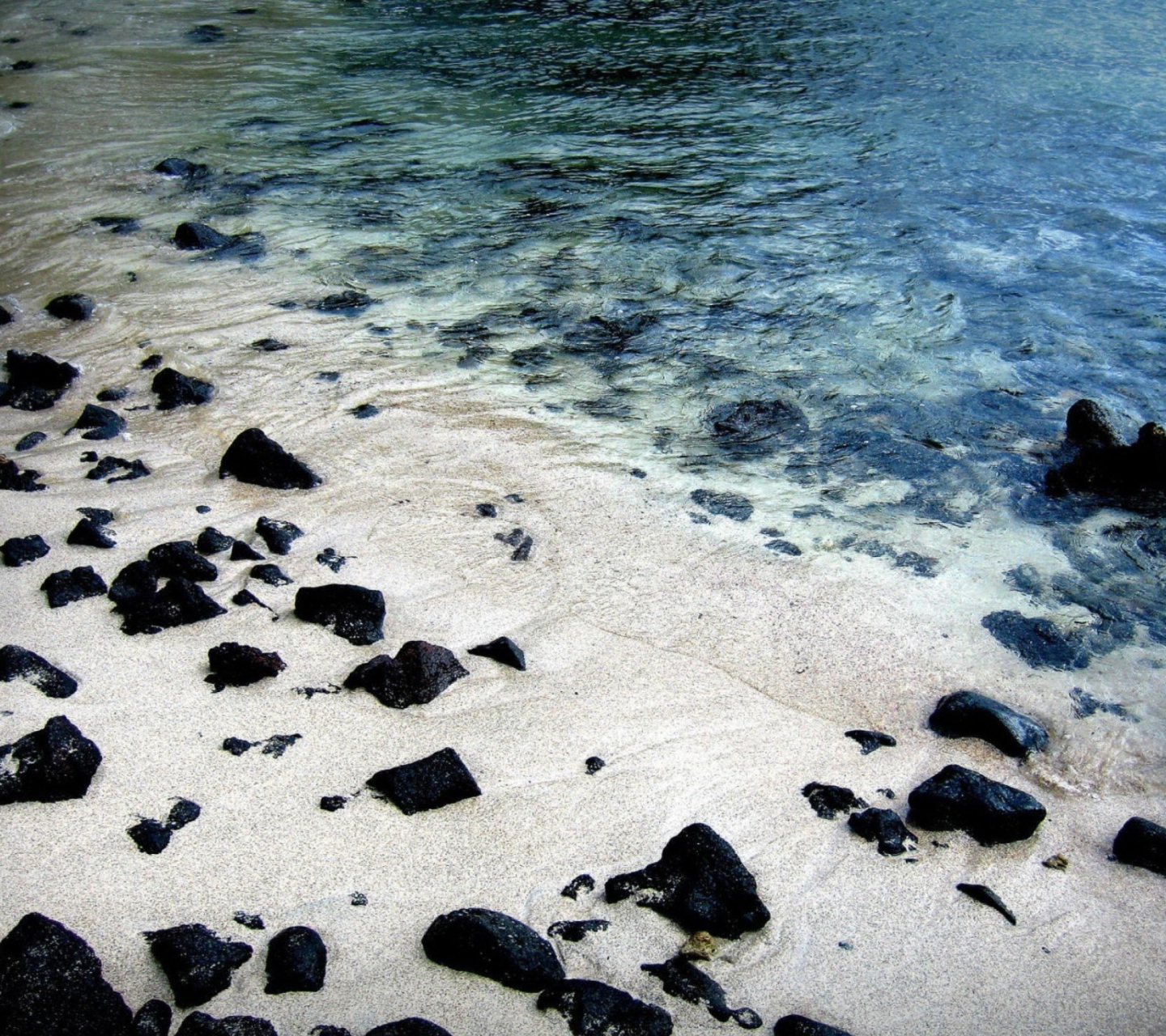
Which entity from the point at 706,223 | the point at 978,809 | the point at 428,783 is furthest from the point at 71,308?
the point at 978,809

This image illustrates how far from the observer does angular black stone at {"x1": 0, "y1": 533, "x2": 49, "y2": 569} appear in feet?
13.4

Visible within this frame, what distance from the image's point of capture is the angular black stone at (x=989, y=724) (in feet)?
12.1

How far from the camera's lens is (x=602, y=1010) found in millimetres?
2533

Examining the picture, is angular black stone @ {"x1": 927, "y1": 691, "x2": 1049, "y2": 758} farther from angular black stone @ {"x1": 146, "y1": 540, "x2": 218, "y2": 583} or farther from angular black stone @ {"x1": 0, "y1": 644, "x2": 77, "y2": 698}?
angular black stone @ {"x1": 0, "y1": 644, "x2": 77, "y2": 698}

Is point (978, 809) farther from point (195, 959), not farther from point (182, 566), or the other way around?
point (182, 566)

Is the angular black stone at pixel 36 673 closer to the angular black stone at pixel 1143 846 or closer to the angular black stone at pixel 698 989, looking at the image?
the angular black stone at pixel 698 989

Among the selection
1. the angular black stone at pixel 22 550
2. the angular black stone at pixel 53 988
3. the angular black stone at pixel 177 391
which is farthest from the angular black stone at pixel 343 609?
the angular black stone at pixel 177 391

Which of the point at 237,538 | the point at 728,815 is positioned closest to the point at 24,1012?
the point at 728,815

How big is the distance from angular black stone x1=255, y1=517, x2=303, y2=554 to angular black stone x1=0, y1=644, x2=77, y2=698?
105 centimetres

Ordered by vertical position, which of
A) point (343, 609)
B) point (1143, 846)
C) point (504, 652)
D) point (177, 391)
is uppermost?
point (177, 391)

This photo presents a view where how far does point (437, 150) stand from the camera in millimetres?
9250

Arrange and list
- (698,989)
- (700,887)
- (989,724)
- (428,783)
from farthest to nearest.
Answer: (989,724) < (428,783) < (700,887) < (698,989)

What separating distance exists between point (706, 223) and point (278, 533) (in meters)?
4.73

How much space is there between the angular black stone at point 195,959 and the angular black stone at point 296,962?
86 millimetres
